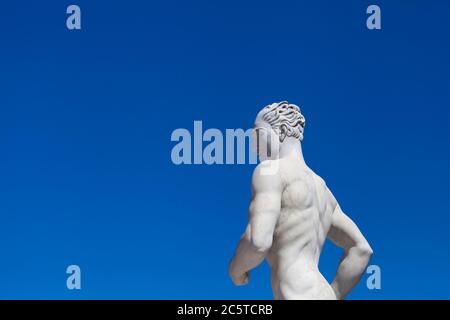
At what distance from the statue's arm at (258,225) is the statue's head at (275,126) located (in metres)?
0.57

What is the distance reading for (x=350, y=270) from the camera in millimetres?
10164

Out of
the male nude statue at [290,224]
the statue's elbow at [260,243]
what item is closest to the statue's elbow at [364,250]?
the male nude statue at [290,224]

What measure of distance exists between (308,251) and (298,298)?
0.59 m

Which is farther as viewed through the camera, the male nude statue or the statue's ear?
the statue's ear

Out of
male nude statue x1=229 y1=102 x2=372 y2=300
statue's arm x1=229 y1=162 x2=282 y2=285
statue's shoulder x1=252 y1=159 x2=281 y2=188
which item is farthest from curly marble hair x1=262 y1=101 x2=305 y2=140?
statue's arm x1=229 y1=162 x2=282 y2=285

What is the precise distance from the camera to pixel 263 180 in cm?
917

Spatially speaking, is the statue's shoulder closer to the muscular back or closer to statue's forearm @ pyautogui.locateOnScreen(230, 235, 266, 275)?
the muscular back

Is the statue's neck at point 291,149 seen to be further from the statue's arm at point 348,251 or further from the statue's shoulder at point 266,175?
the statue's arm at point 348,251

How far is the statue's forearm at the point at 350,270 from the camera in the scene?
33.2 ft

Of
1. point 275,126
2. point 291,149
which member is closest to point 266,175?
point 291,149

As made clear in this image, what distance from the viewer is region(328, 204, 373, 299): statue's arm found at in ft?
33.3

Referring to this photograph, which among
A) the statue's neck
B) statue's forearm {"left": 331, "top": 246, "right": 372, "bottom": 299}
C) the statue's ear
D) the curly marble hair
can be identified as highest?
the curly marble hair
